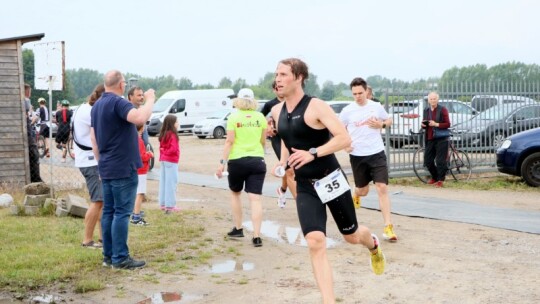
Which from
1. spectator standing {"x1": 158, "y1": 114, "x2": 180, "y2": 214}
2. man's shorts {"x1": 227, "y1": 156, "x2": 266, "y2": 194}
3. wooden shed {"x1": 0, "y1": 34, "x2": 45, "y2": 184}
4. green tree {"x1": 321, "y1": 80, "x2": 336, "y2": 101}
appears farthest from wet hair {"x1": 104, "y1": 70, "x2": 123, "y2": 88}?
green tree {"x1": 321, "y1": 80, "x2": 336, "y2": 101}

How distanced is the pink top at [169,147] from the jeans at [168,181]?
9cm

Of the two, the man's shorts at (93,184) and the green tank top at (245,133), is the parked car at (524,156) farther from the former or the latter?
the man's shorts at (93,184)

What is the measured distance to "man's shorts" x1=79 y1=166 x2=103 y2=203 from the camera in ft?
27.4

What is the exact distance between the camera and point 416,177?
55.4 feet

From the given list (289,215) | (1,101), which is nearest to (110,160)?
(289,215)

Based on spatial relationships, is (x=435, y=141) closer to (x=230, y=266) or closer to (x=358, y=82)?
(x=358, y=82)

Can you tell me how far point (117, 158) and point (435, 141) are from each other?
9975 millimetres

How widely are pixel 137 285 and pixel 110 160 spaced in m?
1.31

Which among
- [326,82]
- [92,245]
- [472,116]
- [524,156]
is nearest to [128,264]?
[92,245]

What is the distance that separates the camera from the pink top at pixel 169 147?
1095 cm

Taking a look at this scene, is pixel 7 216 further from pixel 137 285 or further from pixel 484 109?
pixel 484 109

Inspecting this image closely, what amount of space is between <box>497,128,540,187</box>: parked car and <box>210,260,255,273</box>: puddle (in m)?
9.45

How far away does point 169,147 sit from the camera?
11.0m

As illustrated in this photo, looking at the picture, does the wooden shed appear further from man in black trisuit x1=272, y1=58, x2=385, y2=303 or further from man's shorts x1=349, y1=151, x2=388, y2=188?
man in black trisuit x1=272, y1=58, x2=385, y2=303
